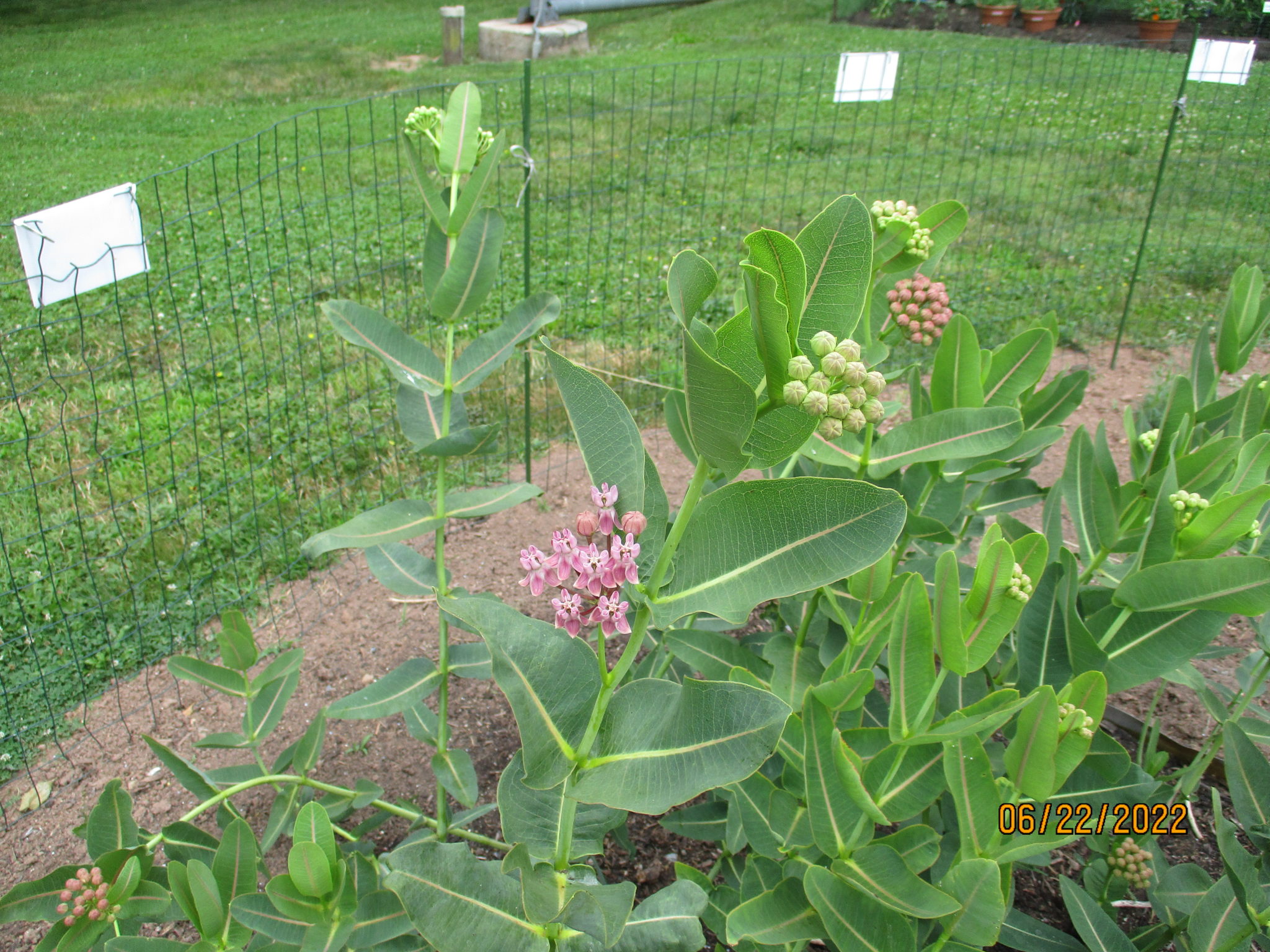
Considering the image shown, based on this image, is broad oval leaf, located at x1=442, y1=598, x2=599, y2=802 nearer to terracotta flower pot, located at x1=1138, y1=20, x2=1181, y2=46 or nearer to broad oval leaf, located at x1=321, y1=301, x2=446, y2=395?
broad oval leaf, located at x1=321, y1=301, x2=446, y2=395

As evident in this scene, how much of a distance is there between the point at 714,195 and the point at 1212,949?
5885mm

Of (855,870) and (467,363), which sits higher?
(467,363)

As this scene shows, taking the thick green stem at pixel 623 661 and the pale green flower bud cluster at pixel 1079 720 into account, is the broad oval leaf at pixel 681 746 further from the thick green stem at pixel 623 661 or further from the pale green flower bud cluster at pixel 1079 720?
the pale green flower bud cluster at pixel 1079 720

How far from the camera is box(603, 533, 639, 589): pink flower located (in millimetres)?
959

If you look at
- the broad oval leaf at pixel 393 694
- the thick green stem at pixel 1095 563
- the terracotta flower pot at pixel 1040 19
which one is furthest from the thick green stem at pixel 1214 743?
the terracotta flower pot at pixel 1040 19

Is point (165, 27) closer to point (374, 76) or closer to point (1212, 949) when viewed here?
point (374, 76)

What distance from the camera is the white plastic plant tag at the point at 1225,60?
491cm

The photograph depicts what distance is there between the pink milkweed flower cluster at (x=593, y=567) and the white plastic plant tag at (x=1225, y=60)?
528 centimetres

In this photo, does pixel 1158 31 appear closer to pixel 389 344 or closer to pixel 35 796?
pixel 389 344

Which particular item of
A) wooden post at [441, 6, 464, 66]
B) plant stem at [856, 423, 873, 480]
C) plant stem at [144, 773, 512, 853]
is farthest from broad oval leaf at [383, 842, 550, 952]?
wooden post at [441, 6, 464, 66]

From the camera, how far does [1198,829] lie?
2.10 meters

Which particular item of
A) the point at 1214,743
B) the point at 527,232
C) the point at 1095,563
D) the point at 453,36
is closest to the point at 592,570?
the point at 1095,563

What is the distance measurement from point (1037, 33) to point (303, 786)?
14.3m

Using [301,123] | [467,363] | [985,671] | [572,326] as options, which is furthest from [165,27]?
[985,671]
